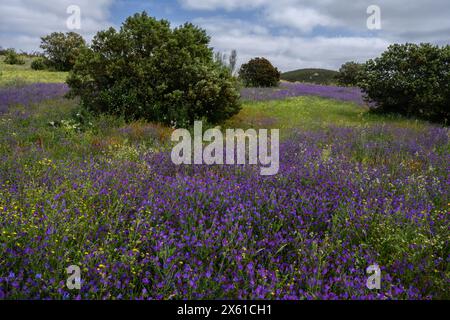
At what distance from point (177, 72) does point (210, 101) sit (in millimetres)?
1149

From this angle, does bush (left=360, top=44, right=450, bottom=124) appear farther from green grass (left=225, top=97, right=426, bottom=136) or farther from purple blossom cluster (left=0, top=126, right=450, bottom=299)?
purple blossom cluster (left=0, top=126, right=450, bottom=299)

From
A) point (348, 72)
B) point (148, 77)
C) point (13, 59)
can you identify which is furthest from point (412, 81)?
point (13, 59)

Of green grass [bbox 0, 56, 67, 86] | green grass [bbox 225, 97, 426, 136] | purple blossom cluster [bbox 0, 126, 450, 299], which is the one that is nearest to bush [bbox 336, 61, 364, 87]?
green grass [bbox 225, 97, 426, 136]

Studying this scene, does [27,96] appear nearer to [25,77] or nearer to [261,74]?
[25,77]

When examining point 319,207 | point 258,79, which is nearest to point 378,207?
point 319,207

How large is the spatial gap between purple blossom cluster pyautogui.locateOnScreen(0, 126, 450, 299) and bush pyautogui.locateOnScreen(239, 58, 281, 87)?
21.8m

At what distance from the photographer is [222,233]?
3.43 metres

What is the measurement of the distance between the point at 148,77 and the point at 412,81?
8.79 meters

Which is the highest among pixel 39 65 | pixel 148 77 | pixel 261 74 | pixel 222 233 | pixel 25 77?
pixel 39 65

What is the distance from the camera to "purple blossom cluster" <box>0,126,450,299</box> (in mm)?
2641

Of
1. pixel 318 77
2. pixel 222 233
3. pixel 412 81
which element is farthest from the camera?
pixel 318 77

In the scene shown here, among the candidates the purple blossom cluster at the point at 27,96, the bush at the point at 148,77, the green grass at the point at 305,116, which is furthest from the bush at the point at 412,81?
the purple blossom cluster at the point at 27,96

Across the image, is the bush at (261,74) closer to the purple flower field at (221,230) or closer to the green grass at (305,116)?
the green grass at (305,116)

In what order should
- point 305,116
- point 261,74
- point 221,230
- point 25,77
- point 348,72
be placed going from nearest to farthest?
point 221,230 → point 305,116 → point 25,77 → point 261,74 → point 348,72
